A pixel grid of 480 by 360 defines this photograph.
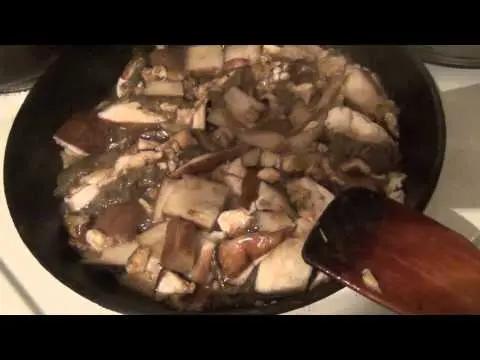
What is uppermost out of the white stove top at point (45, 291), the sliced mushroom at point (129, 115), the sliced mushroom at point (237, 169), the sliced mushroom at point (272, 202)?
the sliced mushroom at point (129, 115)

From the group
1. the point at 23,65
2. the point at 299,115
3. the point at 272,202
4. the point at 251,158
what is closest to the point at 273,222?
the point at 272,202

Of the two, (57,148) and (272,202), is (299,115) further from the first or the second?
(57,148)

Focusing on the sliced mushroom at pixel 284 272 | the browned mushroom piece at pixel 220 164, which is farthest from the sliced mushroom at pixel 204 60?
the sliced mushroom at pixel 284 272

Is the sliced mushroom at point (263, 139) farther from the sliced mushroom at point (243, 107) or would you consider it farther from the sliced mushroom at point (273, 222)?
the sliced mushroom at point (273, 222)

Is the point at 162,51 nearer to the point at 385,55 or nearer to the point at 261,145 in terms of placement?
the point at 261,145

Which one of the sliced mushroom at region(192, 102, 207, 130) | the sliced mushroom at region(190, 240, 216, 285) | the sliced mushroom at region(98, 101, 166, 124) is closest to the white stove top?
the sliced mushroom at region(190, 240, 216, 285)

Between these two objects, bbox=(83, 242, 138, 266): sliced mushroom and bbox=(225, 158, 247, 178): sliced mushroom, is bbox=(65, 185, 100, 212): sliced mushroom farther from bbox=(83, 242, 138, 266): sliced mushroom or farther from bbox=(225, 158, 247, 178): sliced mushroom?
bbox=(225, 158, 247, 178): sliced mushroom
